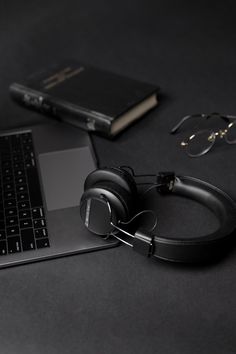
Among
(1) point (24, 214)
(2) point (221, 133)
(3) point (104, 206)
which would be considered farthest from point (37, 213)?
(2) point (221, 133)

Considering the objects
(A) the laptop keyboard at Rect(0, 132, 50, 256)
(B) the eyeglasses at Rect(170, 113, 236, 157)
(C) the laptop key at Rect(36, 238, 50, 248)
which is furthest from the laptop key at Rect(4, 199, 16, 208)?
→ (B) the eyeglasses at Rect(170, 113, 236, 157)

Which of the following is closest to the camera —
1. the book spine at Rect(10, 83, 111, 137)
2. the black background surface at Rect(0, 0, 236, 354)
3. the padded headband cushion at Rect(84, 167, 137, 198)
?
the black background surface at Rect(0, 0, 236, 354)

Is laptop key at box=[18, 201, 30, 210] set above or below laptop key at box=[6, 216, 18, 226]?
above

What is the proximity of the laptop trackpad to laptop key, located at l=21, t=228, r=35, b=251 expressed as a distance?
0.21 feet

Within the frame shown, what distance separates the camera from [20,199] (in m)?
0.91

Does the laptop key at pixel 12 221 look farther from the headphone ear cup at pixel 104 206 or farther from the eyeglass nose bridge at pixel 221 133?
the eyeglass nose bridge at pixel 221 133

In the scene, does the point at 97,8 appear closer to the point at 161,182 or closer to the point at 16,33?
the point at 16,33

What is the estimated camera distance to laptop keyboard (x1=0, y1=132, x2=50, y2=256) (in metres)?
0.83

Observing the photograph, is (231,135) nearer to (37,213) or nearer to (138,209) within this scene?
(138,209)

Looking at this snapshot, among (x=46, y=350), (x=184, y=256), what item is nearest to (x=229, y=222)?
(x=184, y=256)

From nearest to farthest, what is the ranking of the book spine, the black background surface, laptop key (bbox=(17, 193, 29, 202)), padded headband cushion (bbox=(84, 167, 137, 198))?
1. the black background surface
2. padded headband cushion (bbox=(84, 167, 137, 198))
3. laptop key (bbox=(17, 193, 29, 202))
4. the book spine

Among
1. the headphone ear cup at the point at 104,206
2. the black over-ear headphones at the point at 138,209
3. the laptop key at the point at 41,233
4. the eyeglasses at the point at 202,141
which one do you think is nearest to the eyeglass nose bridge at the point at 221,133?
the eyeglasses at the point at 202,141

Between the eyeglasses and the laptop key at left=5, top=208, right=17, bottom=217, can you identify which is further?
the eyeglasses

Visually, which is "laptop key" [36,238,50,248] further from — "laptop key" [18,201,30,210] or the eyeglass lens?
the eyeglass lens
